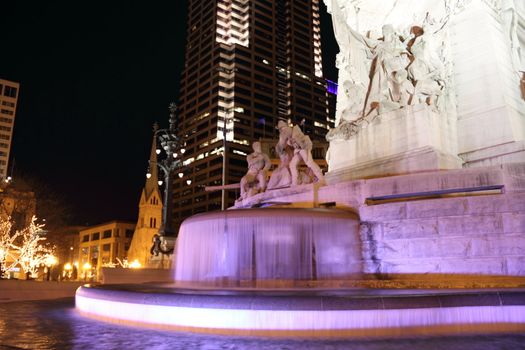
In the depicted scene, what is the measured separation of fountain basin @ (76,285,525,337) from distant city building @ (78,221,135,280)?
288 feet

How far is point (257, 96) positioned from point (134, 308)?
103 metres

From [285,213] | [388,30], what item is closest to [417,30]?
[388,30]

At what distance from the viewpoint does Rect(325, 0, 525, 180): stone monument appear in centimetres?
1259

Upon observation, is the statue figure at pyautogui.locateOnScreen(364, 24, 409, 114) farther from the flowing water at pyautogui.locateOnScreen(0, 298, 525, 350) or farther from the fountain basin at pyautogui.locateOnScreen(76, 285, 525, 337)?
the flowing water at pyautogui.locateOnScreen(0, 298, 525, 350)

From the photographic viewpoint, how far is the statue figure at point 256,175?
630 inches

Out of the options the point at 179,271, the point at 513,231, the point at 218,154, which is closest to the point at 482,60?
the point at 513,231

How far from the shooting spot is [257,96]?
355 ft

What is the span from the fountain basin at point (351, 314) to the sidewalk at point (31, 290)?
32.9 ft

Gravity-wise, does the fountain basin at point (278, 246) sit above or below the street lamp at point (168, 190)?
below

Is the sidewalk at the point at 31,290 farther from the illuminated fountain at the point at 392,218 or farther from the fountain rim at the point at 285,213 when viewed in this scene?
the fountain rim at the point at 285,213

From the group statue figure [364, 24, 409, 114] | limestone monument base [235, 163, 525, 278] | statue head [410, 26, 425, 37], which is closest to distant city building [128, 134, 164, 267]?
statue figure [364, 24, 409, 114]

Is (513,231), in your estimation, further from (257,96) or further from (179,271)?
(257,96)

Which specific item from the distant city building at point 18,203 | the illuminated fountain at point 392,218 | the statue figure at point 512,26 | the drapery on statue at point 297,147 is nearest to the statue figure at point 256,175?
the illuminated fountain at point 392,218

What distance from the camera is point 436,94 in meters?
12.9
